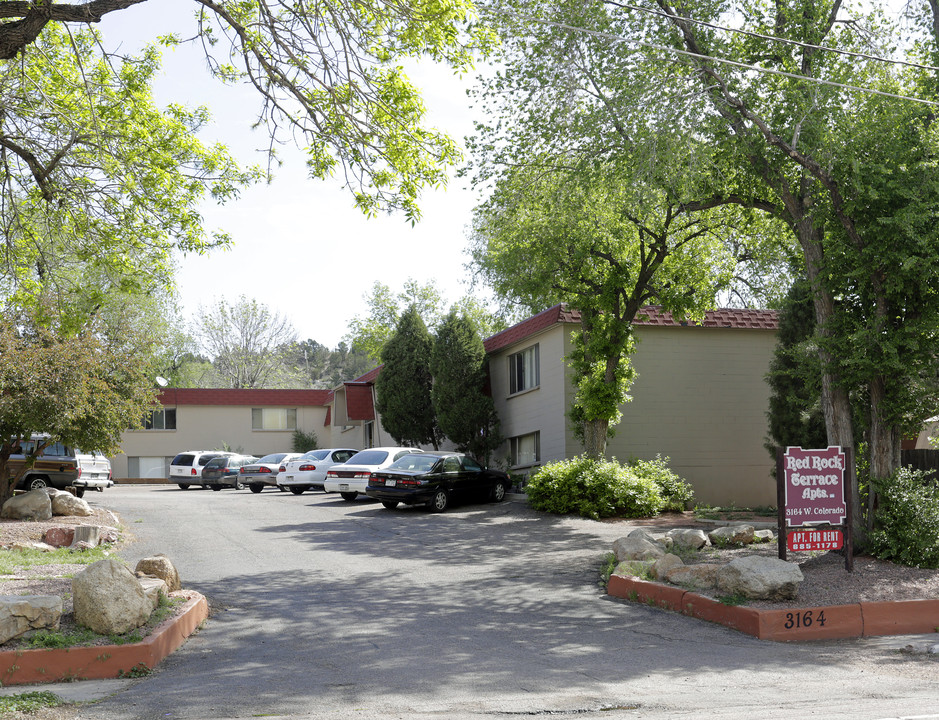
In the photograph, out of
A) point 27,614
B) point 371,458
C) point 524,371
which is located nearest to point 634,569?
point 27,614

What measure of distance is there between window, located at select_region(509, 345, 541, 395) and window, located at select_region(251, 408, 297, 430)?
2488 centimetres

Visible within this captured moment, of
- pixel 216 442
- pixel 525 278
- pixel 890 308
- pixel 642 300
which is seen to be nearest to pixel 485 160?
pixel 525 278

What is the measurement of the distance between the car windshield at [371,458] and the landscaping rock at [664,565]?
46.5 ft

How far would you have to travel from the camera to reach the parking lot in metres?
6.68

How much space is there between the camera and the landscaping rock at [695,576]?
433 inches

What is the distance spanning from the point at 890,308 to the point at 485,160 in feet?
29.1

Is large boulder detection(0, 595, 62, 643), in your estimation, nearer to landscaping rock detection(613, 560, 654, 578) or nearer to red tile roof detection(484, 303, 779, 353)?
landscaping rock detection(613, 560, 654, 578)

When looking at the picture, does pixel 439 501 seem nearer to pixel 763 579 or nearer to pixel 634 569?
pixel 634 569

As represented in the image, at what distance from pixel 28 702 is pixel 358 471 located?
59.6 feet

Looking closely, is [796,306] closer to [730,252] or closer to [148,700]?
[730,252]

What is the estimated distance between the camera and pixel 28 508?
61.3ft

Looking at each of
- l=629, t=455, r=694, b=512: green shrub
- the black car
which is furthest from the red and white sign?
the black car

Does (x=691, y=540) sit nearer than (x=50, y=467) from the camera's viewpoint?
Yes

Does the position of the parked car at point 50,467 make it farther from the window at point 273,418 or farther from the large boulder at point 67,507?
the window at point 273,418
